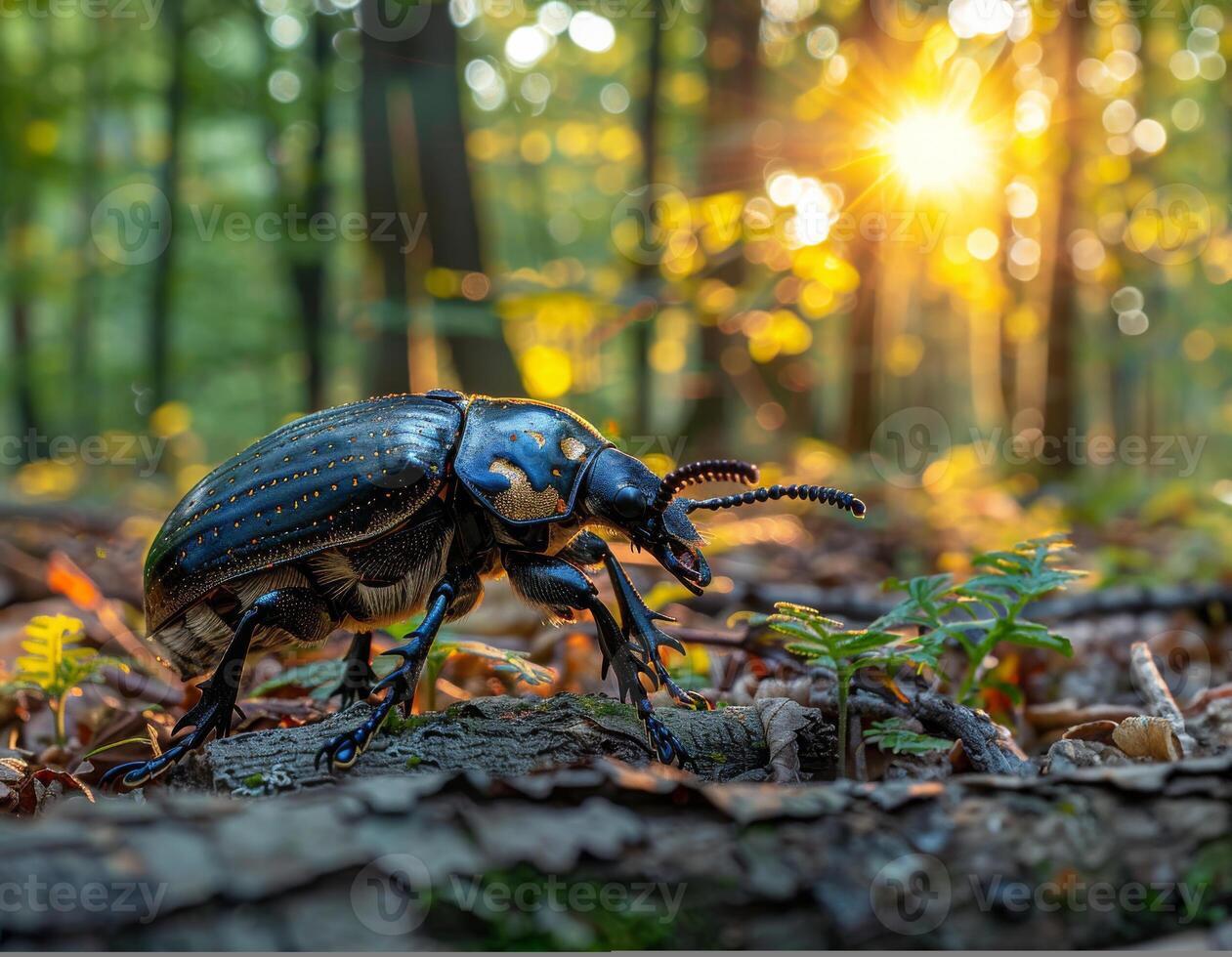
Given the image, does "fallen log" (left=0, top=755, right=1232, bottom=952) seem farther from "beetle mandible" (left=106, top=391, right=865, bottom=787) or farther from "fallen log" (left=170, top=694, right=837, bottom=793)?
"beetle mandible" (left=106, top=391, right=865, bottom=787)

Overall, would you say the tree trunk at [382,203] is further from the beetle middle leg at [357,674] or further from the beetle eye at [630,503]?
the beetle eye at [630,503]

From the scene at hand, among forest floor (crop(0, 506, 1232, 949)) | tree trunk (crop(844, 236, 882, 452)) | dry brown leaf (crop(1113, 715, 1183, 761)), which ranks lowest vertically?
dry brown leaf (crop(1113, 715, 1183, 761))

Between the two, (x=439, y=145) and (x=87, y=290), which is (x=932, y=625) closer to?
(x=439, y=145)

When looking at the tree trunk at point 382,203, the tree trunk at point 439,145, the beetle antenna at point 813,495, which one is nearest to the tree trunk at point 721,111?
the tree trunk at point 382,203

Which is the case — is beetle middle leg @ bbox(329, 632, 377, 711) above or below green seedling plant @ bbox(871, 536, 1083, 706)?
below

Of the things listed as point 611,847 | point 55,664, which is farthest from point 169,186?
point 611,847

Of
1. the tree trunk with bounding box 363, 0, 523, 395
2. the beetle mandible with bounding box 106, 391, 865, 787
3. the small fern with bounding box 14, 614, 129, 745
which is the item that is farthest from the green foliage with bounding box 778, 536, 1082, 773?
the tree trunk with bounding box 363, 0, 523, 395

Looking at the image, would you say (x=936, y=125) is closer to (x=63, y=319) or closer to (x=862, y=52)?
(x=862, y=52)

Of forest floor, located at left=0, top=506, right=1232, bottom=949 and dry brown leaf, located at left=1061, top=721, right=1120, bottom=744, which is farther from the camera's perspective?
dry brown leaf, located at left=1061, top=721, right=1120, bottom=744
